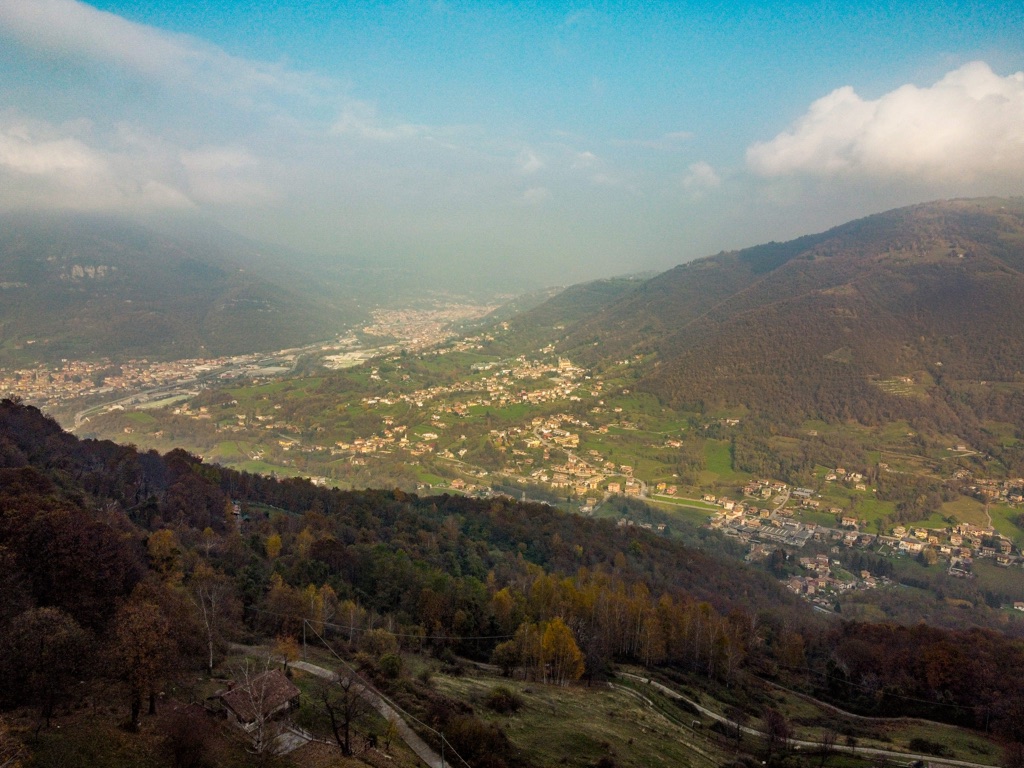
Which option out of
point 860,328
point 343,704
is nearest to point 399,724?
point 343,704

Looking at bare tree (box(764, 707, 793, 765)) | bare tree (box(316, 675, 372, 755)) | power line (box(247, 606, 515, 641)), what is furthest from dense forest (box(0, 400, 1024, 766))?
bare tree (box(764, 707, 793, 765))

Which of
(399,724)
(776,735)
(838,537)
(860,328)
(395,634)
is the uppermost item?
(860,328)

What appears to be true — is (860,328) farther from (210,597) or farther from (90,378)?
(90,378)

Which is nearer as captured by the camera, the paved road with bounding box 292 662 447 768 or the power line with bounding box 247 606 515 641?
the paved road with bounding box 292 662 447 768

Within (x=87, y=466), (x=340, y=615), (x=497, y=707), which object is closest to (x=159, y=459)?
(x=87, y=466)

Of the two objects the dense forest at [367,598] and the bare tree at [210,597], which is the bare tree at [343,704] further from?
the bare tree at [210,597]

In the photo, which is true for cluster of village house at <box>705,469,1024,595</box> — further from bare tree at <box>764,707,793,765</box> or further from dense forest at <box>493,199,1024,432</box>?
bare tree at <box>764,707,793,765</box>

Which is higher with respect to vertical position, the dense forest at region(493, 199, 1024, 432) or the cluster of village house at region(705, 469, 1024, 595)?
the dense forest at region(493, 199, 1024, 432)

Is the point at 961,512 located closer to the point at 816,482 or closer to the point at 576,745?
the point at 816,482
